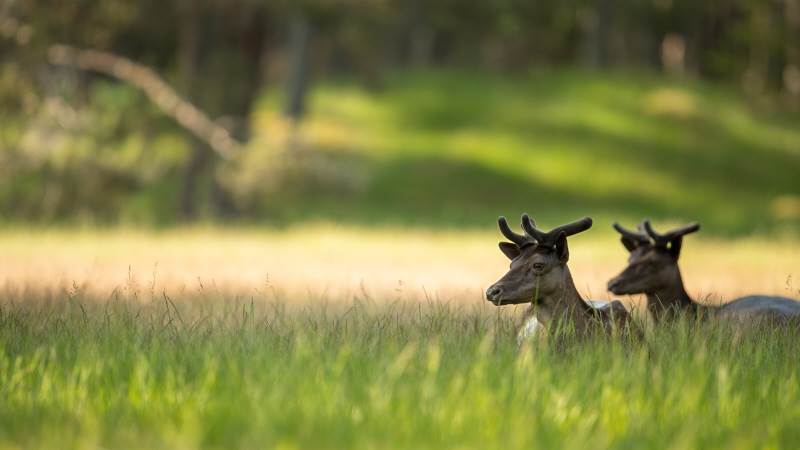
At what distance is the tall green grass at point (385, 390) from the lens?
5934mm

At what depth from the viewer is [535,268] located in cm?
806

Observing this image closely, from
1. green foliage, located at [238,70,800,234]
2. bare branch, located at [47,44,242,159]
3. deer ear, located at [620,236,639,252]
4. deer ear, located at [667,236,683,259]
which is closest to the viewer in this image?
deer ear, located at [667,236,683,259]

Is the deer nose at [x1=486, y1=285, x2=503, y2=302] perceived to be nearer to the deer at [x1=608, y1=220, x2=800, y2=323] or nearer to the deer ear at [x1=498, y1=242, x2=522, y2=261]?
the deer ear at [x1=498, y1=242, x2=522, y2=261]

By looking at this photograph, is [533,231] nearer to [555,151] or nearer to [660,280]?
[660,280]

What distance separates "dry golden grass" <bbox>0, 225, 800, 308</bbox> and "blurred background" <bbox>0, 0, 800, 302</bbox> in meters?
0.27

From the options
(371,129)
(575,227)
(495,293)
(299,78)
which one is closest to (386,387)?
(495,293)

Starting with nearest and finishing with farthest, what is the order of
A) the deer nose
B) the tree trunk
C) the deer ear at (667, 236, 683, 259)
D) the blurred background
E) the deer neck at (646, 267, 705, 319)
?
the deer nose
the deer neck at (646, 267, 705, 319)
the deer ear at (667, 236, 683, 259)
the blurred background
the tree trunk

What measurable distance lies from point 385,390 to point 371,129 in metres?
30.2

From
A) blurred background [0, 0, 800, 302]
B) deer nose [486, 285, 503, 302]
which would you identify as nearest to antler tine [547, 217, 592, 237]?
deer nose [486, 285, 503, 302]

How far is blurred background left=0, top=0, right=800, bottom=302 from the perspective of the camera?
78.1 feet

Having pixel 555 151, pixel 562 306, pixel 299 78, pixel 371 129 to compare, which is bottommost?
pixel 562 306

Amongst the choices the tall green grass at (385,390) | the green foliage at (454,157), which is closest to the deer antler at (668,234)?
the tall green grass at (385,390)

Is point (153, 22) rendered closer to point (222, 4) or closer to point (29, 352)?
point (222, 4)

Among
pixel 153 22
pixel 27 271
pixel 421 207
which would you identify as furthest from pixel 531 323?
pixel 421 207
